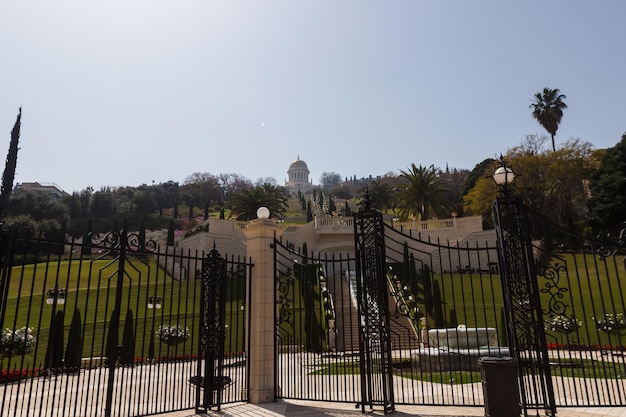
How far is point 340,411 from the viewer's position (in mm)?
7754

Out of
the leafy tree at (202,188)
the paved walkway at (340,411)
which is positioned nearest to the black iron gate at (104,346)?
the paved walkway at (340,411)

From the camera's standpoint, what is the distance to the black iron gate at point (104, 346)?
242 inches

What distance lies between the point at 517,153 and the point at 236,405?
43.8m

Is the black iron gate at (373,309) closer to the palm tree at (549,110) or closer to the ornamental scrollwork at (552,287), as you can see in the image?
the ornamental scrollwork at (552,287)

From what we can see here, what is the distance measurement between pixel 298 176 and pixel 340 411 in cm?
14358

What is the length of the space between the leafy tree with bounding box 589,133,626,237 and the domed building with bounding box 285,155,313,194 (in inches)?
4385

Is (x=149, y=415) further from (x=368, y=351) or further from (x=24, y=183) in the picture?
(x=24, y=183)

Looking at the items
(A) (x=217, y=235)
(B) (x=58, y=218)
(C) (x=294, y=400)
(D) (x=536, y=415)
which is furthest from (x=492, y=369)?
(B) (x=58, y=218)

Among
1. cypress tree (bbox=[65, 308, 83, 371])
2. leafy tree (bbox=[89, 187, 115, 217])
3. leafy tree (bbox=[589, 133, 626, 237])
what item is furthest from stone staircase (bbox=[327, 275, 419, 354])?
leafy tree (bbox=[89, 187, 115, 217])

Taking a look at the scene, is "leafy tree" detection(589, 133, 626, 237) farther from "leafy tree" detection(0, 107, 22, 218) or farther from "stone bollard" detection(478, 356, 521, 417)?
"leafy tree" detection(0, 107, 22, 218)

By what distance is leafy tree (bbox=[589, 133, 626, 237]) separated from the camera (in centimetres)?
3734

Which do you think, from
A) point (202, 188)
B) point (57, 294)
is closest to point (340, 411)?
point (57, 294)

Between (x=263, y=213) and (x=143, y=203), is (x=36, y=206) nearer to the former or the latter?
(x=143, y=203)

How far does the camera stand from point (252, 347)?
8.66 meters
